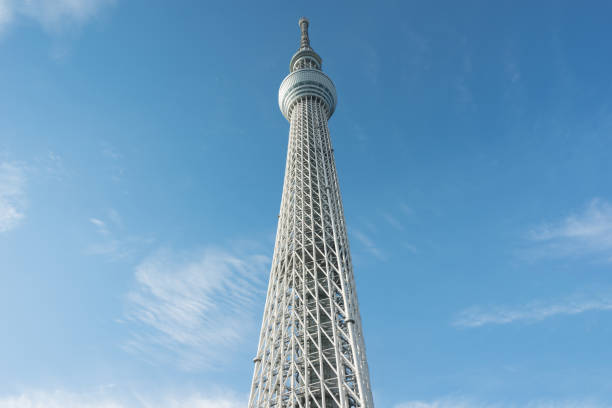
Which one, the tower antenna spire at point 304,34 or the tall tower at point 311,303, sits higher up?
the tower antenna spire at point 304,34

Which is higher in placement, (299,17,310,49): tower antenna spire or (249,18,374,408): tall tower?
(299,17,310,49): tower antenna spire

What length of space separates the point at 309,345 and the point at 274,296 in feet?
23.2

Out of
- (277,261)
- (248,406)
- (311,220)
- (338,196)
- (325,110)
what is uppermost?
(325,110)

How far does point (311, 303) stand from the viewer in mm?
39781

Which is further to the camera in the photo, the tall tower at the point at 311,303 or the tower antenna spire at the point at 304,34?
the tower antenna spire at the point at 304,34

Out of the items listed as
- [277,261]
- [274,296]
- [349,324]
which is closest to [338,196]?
[277,261]

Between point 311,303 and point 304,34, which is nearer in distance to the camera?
point 311,303

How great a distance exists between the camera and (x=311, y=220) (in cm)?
4600

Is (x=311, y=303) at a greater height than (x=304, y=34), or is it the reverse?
(x=304, y=34)

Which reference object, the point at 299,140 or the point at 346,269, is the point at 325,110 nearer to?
the point at 299,140

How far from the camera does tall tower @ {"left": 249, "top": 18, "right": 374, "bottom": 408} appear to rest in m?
33.6

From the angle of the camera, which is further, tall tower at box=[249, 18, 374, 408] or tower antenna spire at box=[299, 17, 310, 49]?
tower antenna spire at box=[299, 17, 310, 49]

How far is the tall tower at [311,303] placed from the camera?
3359 centimetres

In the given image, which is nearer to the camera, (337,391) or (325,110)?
(337,391)
